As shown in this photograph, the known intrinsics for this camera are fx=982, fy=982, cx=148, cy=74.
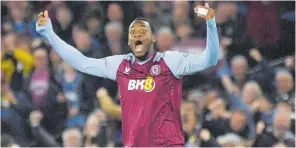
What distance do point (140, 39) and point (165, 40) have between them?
454 cm

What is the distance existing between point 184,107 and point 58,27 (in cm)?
286

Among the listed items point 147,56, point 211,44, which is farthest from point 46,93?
point 211,44

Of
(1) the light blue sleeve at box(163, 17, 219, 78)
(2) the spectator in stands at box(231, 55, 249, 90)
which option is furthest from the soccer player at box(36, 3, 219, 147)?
(2) the spectator in stands at box(231, 55, 249, 90)

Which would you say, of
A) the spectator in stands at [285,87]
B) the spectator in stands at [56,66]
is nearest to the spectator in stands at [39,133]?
the spectator in stands at [56,66]

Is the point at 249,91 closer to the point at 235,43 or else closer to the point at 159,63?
the point at 235,43

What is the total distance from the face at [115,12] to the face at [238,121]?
8.54ft

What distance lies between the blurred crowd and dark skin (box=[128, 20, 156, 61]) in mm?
3367

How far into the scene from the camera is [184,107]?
12.2 meters

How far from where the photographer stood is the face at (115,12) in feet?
45.1

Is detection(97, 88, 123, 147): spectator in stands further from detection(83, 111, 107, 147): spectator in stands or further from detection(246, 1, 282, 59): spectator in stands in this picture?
detection(246, 1, 282, 59): spectator in stands

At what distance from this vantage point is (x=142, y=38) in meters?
8.54

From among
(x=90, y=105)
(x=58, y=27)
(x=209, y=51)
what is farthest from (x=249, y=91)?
(x=209, y=51)

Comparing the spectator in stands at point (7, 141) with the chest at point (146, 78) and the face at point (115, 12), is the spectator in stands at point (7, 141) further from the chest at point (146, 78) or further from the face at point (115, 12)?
the chest at point (146, 78)

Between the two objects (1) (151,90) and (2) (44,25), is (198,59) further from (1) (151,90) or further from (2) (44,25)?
(2) (44,25)
